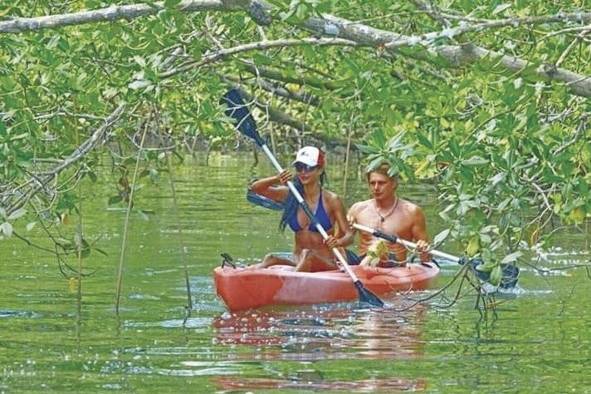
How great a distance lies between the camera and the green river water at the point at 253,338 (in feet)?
31.2

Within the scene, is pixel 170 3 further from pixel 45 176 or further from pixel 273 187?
pixel 273 187

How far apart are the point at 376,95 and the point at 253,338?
2.82m

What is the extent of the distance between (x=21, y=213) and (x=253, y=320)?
8.33 ft

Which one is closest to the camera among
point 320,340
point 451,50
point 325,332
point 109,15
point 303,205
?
point 451,50

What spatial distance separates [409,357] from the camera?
34.6 ft

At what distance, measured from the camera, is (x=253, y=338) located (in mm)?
11547

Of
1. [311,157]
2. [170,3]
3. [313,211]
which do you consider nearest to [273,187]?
[313,211]

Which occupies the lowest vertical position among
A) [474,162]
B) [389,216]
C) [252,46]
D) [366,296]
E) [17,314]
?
[17,314]

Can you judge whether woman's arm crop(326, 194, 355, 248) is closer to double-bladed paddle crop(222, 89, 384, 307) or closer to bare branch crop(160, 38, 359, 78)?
double-bladed paddle crop(222, 89, 384, 307)

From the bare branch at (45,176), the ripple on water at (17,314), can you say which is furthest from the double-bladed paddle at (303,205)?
the ripple on water at (17,314)

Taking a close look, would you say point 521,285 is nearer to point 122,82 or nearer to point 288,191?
point 288,191

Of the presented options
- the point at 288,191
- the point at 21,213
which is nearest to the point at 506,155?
the point at 21,213

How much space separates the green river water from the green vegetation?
29.7 inches

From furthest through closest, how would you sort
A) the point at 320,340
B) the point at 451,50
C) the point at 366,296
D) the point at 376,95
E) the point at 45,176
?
the point at 366,296 → the point at 320,340 → the point at 45,176 → the point at 376,95 → the point at 451,50
